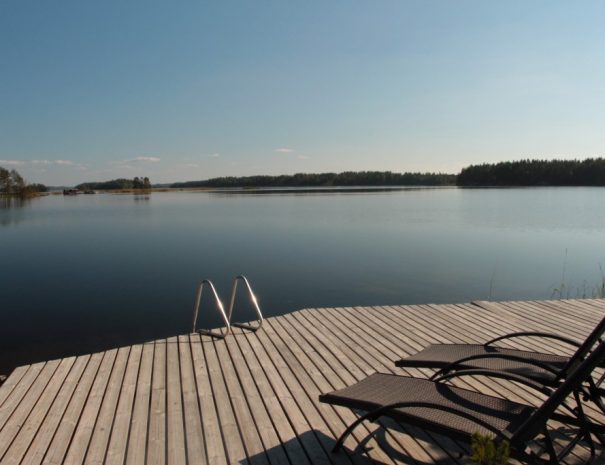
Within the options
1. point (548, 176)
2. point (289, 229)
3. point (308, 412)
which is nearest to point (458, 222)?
point (289, 229)

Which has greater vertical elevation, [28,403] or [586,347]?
[586,347]

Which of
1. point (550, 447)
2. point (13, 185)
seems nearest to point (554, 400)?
point (550, 447)

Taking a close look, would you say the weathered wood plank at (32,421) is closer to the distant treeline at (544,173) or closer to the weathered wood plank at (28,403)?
the weathered wood plank at (28,403)

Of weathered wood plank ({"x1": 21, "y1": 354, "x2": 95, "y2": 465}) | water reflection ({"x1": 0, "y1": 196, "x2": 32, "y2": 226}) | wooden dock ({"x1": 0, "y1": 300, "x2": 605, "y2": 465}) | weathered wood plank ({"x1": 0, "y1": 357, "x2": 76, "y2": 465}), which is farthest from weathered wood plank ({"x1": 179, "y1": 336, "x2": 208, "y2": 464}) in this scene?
water reflection ({"x1": 0, "y1": 196, "x2": 32, "y2": 226})

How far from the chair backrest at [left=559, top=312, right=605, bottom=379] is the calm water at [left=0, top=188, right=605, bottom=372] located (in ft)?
20.6

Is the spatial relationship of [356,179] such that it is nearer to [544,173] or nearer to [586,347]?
[544,173]

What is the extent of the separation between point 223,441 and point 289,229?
18418 millimetres

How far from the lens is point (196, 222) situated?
2500 cm

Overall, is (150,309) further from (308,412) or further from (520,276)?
(520,276)

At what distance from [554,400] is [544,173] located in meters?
86.2

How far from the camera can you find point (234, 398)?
9.90 ft

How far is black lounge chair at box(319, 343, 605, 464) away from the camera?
5.68 ft

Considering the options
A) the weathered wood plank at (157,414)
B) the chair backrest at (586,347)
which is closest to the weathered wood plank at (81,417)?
the weathered wood plank at (157,414)

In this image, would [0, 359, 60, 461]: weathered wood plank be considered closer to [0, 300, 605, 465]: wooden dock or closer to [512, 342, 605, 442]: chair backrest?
[0, 300, 605, 465]: wooden dock
